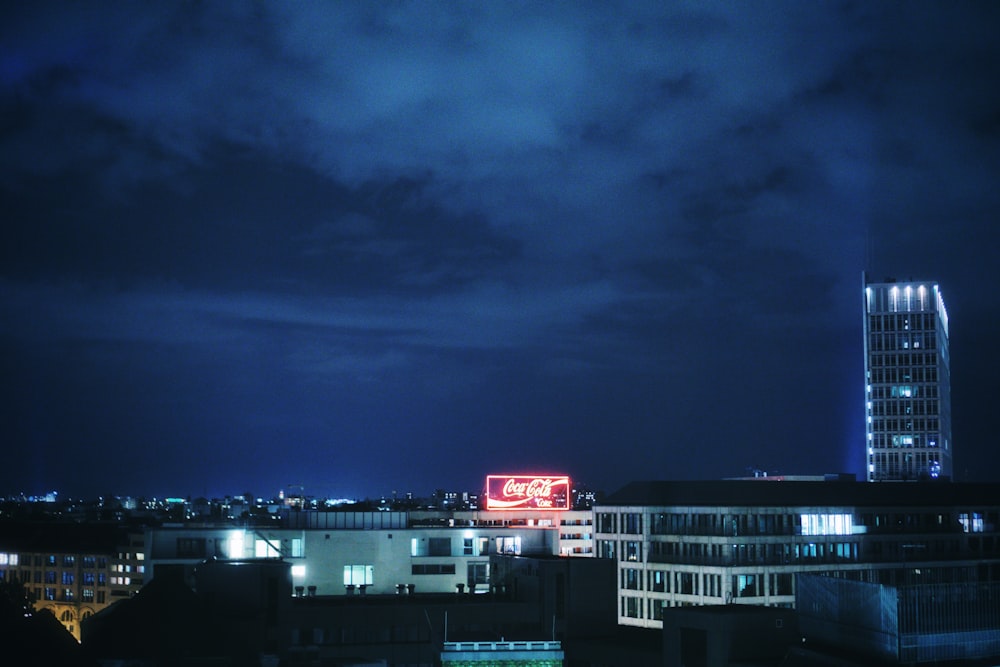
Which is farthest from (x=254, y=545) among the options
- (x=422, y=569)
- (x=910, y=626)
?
(x=910, y=626)

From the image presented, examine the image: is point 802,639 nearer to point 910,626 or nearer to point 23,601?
point 910,626

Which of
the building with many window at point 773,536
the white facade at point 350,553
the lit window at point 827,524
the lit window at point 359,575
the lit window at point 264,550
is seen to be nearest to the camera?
the white facade at point 350,553

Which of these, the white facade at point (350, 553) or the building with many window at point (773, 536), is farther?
the building with many window at point (773, 536)

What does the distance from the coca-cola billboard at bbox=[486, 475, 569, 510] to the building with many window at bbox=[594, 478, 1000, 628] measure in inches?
361

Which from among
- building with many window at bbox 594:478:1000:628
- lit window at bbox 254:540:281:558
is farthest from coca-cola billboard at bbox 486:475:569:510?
lit window at bbox 254:540:281:558

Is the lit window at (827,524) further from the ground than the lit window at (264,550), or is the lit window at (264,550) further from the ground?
the lit window at (827,524)

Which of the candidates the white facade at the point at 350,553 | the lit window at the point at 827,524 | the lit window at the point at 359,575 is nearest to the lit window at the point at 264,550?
the white facade at the point at 350,553

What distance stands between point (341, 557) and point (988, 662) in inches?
2861

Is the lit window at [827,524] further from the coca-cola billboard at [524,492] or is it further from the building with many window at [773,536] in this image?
the coca-cola billboard at [524,492]

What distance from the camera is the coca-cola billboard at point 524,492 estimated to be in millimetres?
162375

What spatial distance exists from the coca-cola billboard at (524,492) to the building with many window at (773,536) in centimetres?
918

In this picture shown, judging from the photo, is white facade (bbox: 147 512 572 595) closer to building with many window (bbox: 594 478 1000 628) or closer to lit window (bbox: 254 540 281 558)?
lit window (bbox: 254 540 281 558)

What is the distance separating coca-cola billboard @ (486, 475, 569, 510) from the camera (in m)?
162

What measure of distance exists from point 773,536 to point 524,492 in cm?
3923
